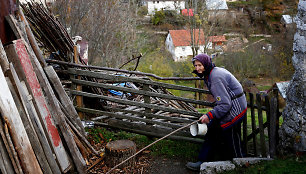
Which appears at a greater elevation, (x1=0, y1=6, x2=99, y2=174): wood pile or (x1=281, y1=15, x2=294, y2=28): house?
(x1=281, y1=15, x2=294, y2=28): house

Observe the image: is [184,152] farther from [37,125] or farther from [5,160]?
[5,160]

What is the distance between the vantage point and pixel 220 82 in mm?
3988

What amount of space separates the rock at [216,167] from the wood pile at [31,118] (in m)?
1.85

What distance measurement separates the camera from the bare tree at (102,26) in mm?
14398

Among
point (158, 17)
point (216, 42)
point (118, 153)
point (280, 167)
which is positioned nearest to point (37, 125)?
point (118, 153)

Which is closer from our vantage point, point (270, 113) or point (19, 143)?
point (19, 143)

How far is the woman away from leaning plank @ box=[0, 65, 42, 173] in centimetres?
237

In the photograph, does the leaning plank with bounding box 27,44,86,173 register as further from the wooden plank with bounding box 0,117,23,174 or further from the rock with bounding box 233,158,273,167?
the rock with bounding box 233,158,273,167

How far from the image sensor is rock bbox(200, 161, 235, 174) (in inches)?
161

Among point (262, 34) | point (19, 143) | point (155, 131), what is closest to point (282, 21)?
point (262, 34)

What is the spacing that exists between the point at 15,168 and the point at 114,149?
1.64m

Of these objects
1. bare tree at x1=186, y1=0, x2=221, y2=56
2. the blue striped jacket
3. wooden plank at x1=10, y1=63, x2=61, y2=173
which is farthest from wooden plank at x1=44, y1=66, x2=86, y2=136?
bare tree at x1=186, y1=0, x2=221, y2=56

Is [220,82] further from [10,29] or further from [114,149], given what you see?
[10,29]

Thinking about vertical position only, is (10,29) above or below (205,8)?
below
